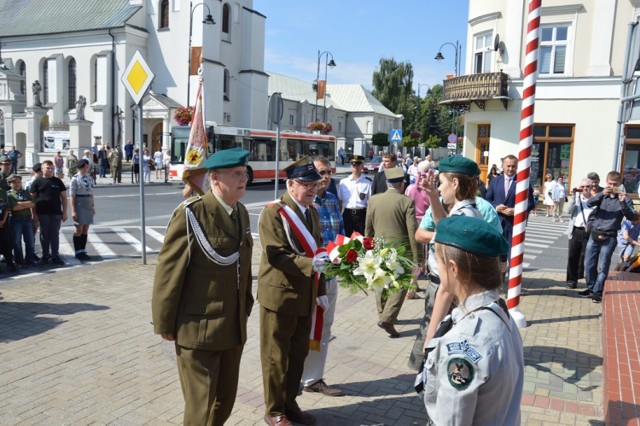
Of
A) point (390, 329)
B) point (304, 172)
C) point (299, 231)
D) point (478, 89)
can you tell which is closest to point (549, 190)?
point (478, 89)

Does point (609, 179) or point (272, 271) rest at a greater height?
point (609, 179)

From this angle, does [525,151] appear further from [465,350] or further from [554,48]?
[554,48]

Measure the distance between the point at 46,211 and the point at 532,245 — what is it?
11.6 meters

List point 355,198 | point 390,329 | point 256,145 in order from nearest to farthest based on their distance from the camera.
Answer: point 390,329 → point 355,198 → point 256,145

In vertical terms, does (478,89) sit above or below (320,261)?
above

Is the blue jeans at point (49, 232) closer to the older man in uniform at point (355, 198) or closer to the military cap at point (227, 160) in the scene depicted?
the older man in uniform at point (355, 198)

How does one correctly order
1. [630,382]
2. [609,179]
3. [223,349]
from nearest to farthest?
1. [223,349]
2. [630,382]
3. [609,179]

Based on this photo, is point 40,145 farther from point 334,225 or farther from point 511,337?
point 511,337

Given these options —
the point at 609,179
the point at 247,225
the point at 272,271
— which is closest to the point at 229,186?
the point at 247,225

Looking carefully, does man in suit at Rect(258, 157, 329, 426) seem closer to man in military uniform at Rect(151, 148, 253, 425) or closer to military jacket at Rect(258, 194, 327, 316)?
military jacket at Rect(258, 194, 327, 316)

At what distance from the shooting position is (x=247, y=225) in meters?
3.76

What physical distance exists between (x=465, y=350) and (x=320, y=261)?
202 cm

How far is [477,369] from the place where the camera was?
189cm

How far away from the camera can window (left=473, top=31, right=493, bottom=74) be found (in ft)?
76.8
